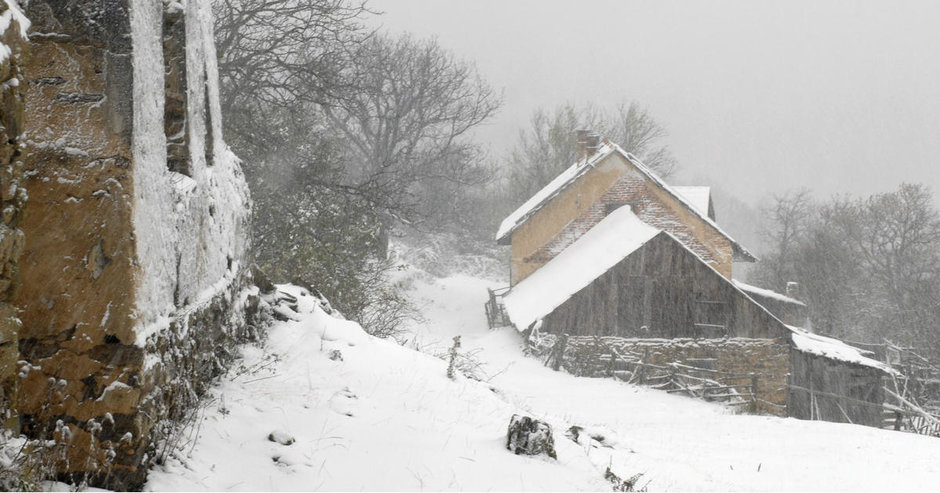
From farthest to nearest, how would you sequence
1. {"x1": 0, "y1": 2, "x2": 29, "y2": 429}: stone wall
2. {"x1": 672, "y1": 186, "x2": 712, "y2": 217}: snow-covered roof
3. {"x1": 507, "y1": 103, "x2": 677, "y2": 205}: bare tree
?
Result: {"x1": 507, "y1": 103, "x2": 677, "y2": 205}: bare tree
{"x1": 672, "y1": 186, "x2": 712, "y2": 217}: snow-covered roof
{"x1": 0, "y1": 2, "x2": 29, "y2": 429}: stone wall

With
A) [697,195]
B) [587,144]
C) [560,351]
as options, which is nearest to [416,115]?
[587,144]

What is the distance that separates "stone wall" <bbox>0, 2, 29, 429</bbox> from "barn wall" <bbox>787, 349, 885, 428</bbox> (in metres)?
19.1

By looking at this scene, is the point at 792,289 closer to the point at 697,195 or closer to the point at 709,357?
the point at 697,195

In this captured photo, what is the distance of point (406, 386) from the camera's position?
630cm

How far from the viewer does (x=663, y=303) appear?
61.8 ft

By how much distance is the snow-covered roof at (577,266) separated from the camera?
1930cm

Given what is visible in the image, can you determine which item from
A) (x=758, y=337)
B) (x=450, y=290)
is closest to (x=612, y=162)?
(x=758, y=337)

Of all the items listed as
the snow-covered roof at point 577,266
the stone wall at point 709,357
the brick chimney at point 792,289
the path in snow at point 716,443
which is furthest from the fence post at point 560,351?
the brick chimney at point 792,289

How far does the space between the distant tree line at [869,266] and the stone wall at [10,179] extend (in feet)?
127

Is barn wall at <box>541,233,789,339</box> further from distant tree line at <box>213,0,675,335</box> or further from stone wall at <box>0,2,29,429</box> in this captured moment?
stone wall at <box>0,2,29,429</box>

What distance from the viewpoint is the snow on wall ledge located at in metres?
3.43

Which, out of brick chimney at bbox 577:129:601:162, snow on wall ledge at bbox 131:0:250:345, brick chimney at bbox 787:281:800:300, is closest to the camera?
snow on wall ledge at bbox 131:0:250:345

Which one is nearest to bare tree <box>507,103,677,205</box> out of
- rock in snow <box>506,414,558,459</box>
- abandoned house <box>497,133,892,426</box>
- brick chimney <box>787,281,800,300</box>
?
brick chimney <box>787,281,800,300</box>

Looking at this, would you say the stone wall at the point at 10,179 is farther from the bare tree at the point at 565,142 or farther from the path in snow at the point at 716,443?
the bare tree at the point at 565,142
